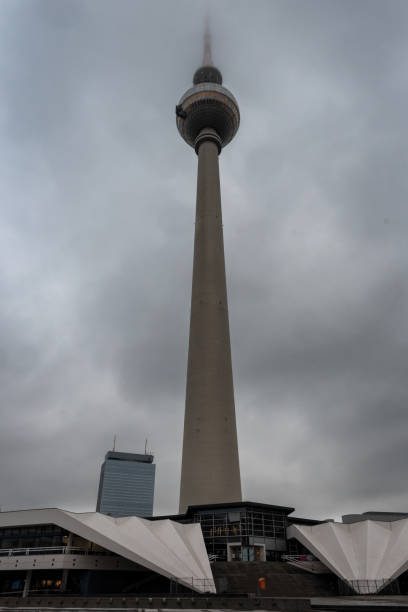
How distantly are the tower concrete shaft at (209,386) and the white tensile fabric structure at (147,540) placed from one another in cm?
1377

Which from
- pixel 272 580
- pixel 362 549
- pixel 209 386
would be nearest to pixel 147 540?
pixel 272 580

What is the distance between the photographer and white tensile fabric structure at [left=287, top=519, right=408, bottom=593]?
112 ft

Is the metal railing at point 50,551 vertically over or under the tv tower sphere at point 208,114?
under

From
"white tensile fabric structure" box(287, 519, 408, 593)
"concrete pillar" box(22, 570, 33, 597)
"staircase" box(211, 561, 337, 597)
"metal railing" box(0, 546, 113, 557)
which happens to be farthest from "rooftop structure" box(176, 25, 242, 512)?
"concrete pillar" box(22, 570, 33, 597)

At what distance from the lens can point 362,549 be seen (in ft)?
124

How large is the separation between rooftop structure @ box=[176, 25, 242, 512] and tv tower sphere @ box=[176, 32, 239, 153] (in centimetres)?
19

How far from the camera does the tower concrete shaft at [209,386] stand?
5397 cm

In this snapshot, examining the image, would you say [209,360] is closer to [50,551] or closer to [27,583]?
[50,551]

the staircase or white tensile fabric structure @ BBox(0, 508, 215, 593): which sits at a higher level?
white tensile fabric structure @ BBox(0, 508, 215, 593)

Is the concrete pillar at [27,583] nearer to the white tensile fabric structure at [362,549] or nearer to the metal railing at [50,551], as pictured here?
the metal railing at [50,551]

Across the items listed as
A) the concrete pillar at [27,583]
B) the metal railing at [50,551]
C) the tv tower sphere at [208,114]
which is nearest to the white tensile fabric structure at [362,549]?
the metal railing at [50,551]

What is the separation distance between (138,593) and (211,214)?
172 feet

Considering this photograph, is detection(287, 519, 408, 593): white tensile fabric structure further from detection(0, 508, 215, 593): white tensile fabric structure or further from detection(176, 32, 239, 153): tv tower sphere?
detection(176, 32, 239, 153): tv tower sphere

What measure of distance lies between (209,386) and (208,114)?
53363 millimetres
